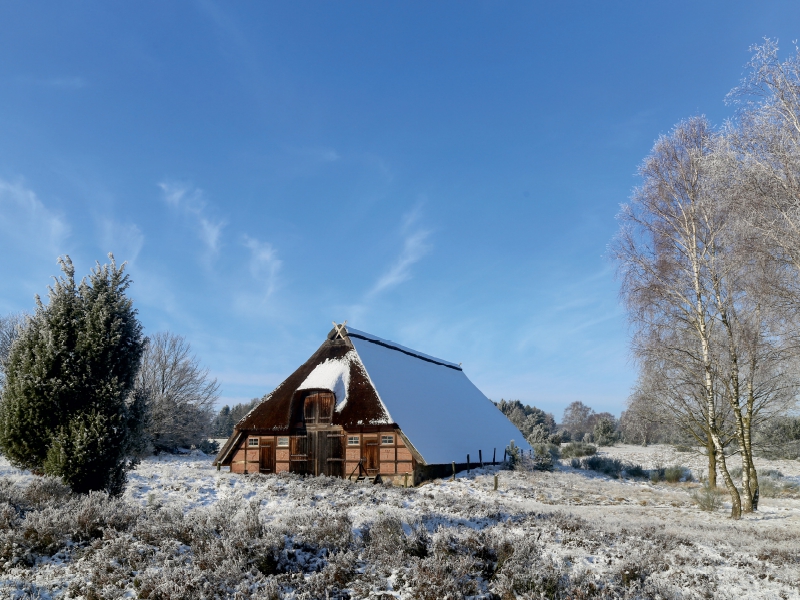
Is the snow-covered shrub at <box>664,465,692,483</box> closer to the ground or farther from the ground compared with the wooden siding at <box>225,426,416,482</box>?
closer to the ground

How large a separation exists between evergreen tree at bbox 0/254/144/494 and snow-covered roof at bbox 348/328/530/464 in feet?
40.9

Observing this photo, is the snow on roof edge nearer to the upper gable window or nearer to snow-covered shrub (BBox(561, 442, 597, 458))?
the upper gable window

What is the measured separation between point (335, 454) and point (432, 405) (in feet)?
19.3

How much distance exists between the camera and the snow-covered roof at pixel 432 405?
75.8ft

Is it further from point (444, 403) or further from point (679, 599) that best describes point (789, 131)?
point (444, 403)

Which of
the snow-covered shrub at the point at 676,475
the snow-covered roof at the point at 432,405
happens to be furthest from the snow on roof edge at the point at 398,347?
the snow-covered shrub at the point at 676,475

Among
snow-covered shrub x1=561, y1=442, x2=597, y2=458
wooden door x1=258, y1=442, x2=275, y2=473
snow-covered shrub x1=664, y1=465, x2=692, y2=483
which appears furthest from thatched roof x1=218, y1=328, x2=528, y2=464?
snow-covered shrub x1=561, y1=442, x2=597, y2=458

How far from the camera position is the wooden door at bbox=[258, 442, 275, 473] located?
24.0 metres

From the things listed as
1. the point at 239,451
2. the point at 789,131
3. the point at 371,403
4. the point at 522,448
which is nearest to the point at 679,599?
the point at 789,131

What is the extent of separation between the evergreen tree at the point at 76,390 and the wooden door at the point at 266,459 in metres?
12.4

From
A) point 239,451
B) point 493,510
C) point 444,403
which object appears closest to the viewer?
point 493,510

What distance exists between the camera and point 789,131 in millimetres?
12117

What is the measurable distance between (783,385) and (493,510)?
12.0 metres

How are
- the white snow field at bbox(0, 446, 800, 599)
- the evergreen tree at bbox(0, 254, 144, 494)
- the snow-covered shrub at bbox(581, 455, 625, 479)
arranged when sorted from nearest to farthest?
the white snow field at bbox(0, 446, 800, 599) < the evergreen tree at bbox(0, 254, 144, 494) < the snow-covered shrub at bbox(581, 455, 625, 479)
